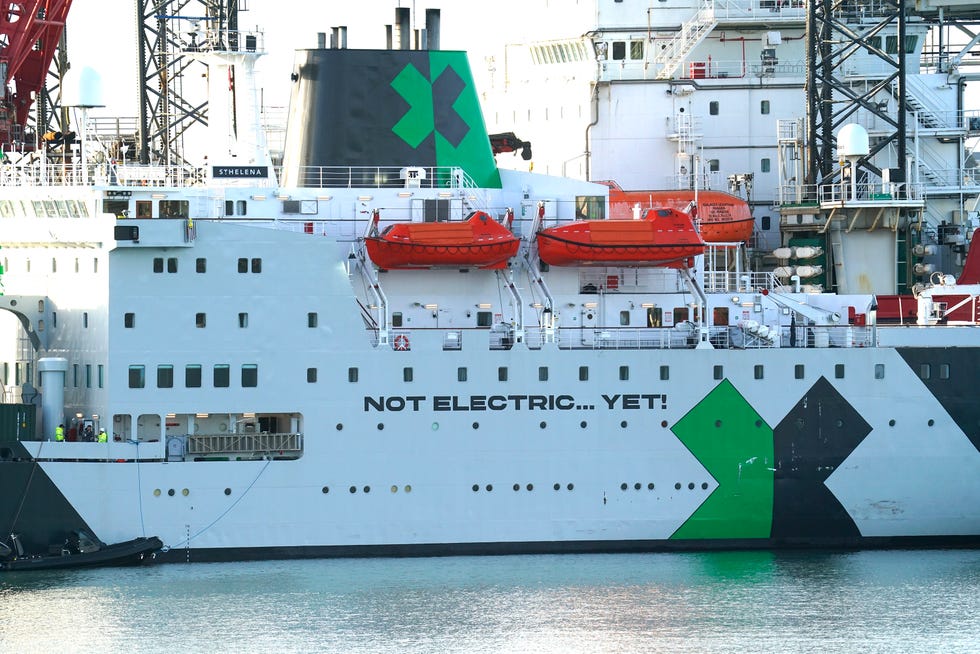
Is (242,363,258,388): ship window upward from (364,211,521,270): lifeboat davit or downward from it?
downward

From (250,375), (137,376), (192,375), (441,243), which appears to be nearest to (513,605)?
(250,375)

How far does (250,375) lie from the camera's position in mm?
29188

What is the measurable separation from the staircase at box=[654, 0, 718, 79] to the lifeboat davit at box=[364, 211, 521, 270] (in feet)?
31.1

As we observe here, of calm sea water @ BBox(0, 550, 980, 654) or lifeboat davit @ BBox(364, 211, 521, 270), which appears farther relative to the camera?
lifeboat davit @ BBox(364, 211, 521, 270)

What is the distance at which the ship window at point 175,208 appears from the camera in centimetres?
2995

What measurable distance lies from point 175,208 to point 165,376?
9.15ft

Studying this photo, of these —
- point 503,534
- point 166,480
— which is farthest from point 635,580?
point 166,480

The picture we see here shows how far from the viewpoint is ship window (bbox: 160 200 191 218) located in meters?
30.0

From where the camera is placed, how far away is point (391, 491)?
2930 cm

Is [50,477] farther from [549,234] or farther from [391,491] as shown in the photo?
[549,234]

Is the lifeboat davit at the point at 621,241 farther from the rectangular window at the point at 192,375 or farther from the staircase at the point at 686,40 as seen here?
the staircase at the point at 686,40

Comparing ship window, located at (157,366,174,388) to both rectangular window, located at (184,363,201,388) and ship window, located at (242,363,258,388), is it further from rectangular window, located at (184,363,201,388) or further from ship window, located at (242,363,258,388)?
ship window, located at (242,363,258,388)

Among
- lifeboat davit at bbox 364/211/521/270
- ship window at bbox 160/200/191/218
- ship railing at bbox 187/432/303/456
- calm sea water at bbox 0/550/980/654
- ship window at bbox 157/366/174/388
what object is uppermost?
ship window at bbox 160/200/191/218

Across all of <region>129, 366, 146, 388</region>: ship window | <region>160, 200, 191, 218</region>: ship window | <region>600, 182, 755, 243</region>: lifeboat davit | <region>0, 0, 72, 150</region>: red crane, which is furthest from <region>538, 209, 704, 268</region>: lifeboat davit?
<region>0, 0, 72, 150</region>: red crane
